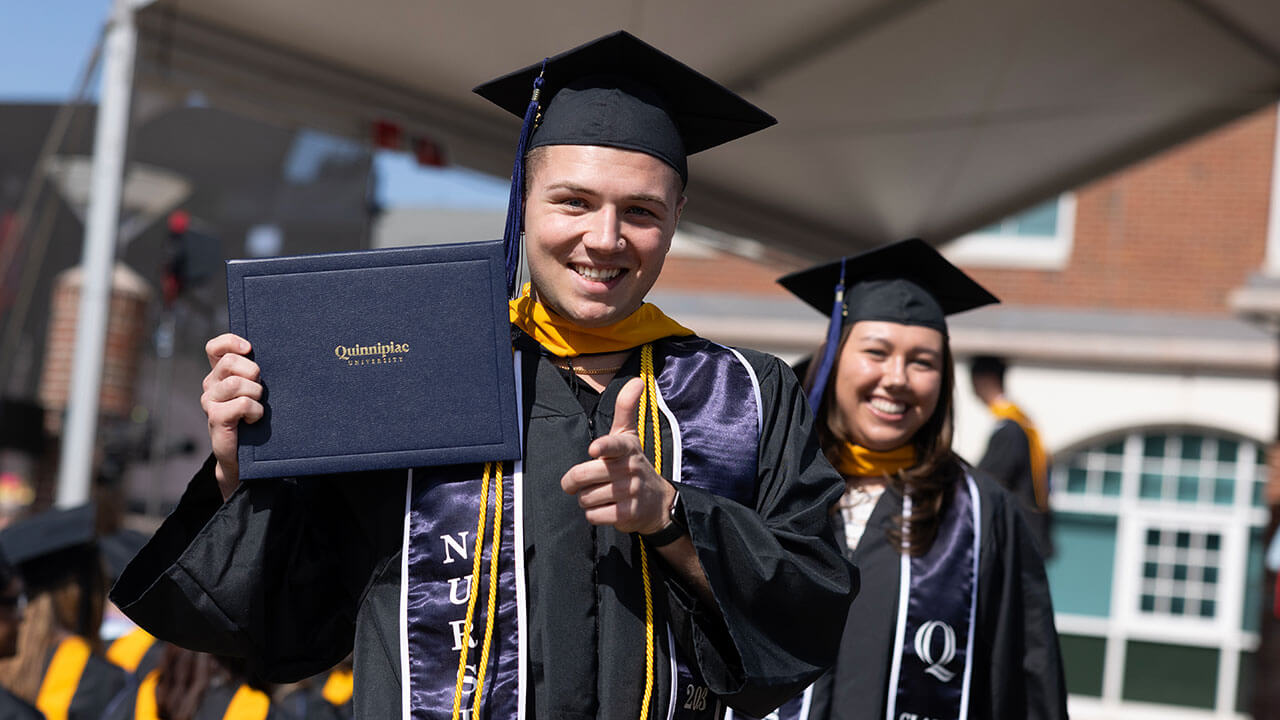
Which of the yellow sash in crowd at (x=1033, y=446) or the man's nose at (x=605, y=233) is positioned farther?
the yellow sash in crowd at (x=1033, y=446)

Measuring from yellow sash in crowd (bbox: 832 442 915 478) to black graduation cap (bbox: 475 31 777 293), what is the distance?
1.41 m

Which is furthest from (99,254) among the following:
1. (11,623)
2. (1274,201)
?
(1274,201)

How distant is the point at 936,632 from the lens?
3197 millimetres

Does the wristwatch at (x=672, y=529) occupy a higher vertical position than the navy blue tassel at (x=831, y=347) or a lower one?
lower

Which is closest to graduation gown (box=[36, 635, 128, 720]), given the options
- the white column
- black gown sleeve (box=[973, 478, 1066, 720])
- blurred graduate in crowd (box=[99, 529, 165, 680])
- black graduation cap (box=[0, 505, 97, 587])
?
blurred graduate in crowd (box=[99, 529, 165, 680])

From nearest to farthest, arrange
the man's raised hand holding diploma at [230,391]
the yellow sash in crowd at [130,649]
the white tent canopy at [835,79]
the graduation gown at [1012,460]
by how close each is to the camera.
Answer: the man's raised hand holding diploma at [230,391] → the white tent canopy at [835,79] → the yellow sash in crowd at [130,649] → the graduation gown at [1012,460]

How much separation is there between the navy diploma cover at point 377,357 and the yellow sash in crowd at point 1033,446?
542 cm

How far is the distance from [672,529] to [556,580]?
0.61 feet

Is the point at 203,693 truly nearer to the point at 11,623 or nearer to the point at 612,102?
the point at 11,623

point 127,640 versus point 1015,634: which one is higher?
point 1015,634

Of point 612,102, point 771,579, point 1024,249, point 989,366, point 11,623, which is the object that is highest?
→ point 1024,249

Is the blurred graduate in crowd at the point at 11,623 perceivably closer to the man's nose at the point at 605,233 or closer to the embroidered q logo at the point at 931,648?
the embroidered q logo at the point at 931,648

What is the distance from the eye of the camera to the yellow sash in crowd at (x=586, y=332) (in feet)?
6.75

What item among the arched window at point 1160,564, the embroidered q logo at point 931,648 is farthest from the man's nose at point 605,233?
the arched window at point 1160,564
